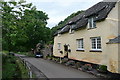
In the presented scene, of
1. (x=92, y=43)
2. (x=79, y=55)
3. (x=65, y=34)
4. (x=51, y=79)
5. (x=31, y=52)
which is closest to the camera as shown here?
(x=51, y=79)

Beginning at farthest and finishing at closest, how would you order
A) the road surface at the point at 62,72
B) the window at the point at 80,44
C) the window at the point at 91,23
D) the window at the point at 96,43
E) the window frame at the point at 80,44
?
1. the window at the point at 80,44
2. the window frame at the point at 80,44
3. the window at the point at 91,23
4. the window at the point at 96,43
5. the road surface at the point at 62,72

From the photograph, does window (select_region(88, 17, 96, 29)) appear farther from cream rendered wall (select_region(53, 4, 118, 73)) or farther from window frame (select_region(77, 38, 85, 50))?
window frame (select_region(77, 38, 85, 50))

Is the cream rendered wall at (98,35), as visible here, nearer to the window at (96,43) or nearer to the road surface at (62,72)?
the window at (96,43)

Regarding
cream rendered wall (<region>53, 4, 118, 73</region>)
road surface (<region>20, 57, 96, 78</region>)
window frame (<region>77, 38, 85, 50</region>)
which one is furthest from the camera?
window frame (<region>77, 38, 85, 50</region>)

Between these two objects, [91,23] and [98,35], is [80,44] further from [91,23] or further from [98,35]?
[98,35]

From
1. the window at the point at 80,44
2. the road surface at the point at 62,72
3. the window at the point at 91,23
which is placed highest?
the window at the point at 91,23

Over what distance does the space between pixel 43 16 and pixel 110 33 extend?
48.2 metres

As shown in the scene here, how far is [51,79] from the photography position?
513 inches

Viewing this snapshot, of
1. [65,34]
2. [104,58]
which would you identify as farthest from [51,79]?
[65,34]

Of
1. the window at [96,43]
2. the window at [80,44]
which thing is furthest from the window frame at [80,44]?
the window at [96,43]

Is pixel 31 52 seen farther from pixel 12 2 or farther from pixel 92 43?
pixel 12 2

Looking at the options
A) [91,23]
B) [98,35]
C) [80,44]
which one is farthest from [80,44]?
[98,35]

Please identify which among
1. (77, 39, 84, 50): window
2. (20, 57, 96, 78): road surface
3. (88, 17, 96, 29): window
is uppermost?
(88, 17, 96, 29): window

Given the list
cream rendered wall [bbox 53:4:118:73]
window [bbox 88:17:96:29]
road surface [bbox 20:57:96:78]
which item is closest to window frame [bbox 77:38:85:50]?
cream rendered wall [bbox 53:4:118:73]
